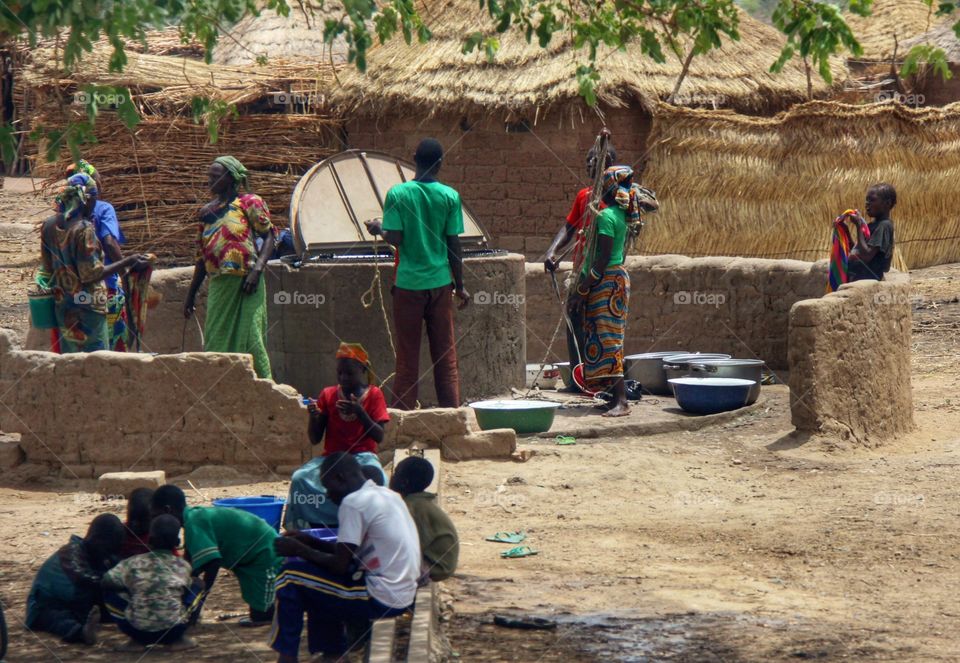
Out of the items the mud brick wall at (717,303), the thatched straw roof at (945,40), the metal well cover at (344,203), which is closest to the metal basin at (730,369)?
the mud brick wall at (717,303)

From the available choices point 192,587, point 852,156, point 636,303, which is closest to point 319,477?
point 192,587

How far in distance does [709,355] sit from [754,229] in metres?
5.06

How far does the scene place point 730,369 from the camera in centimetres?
918

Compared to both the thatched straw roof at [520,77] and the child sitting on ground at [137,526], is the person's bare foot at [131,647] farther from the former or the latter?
the thatched straw roof at [520,77]

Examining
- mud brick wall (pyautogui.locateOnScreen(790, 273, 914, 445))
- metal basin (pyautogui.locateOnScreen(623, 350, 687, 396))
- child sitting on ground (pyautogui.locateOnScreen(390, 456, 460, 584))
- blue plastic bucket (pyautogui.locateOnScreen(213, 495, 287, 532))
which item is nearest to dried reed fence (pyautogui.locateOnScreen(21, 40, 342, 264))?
metal basin (pyautogui.locateOnScreen(623, 350, 687, 396))

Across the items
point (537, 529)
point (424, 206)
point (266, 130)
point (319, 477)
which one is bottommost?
point (537, 529)

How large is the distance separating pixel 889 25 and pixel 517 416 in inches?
609

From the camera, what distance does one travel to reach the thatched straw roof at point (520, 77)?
13250 millimetres

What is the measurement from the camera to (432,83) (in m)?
13.5

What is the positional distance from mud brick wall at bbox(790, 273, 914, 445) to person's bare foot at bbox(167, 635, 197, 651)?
168 inches

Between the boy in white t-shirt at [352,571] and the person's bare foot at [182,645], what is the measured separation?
1.42ft

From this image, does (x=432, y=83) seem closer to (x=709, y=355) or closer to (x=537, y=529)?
(x=709, y=355)

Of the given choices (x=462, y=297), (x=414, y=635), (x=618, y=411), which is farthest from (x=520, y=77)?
(x=414, y=635)

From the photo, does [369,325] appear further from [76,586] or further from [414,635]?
[414,635]
